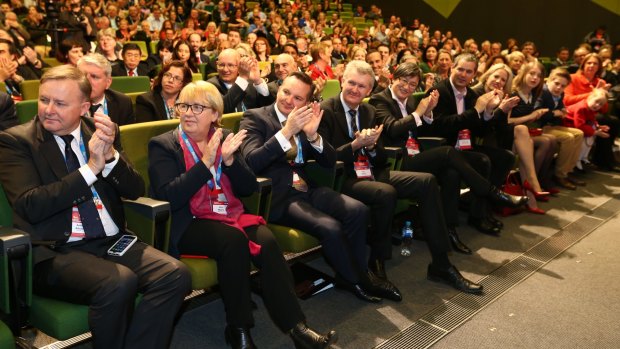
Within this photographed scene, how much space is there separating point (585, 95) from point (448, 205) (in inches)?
108

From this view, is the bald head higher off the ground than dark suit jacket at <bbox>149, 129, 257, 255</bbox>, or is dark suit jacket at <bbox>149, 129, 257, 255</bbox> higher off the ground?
the bald head

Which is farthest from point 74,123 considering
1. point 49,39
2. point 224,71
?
point 49,39

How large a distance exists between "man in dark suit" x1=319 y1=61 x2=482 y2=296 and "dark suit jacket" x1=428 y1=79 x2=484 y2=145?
30.8 inches

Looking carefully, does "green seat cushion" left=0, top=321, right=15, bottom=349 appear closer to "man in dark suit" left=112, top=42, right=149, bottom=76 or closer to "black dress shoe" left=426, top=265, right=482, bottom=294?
"black dress shoe" left=426, top=265, right=482, bottom=294

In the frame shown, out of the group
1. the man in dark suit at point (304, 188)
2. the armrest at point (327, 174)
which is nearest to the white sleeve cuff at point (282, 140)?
the man in dark suit at point (304, 188)

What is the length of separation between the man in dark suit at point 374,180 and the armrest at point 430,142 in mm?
608

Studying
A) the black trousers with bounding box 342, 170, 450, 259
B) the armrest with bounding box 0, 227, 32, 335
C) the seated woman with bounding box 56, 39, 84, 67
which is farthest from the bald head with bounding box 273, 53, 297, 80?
the armrest with bounding box 0, 227, 32, 335

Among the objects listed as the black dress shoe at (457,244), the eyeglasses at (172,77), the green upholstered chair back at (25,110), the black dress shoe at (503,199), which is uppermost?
the eyeglasses at (172,77)

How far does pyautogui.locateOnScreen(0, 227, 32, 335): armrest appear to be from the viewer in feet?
5.43

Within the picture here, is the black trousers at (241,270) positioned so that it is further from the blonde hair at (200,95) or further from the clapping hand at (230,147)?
the blonde hair at (200,95)

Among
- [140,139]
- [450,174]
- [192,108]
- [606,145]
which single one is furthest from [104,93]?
[606,145]

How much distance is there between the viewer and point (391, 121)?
10.8ft

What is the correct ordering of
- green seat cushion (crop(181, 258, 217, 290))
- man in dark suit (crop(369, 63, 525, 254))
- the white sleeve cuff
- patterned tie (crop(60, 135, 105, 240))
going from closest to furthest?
patterned tie (crop(60, 135, 105, 240)), green seat cushion (crop(181, 258, 217, 290)), the white sleeve cuff, man in dark suit (crop(369, 63, 525, 254))

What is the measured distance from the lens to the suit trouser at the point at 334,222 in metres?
2.49
